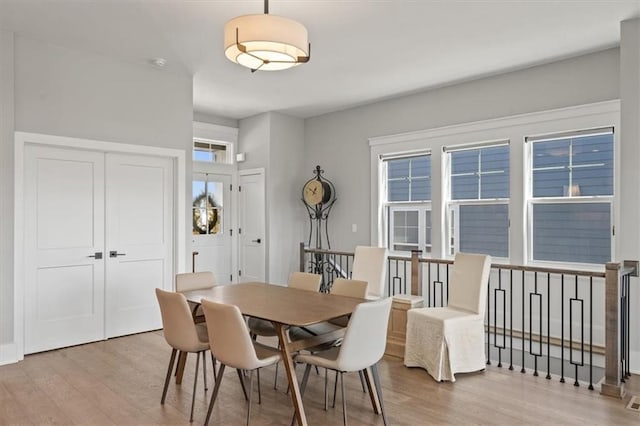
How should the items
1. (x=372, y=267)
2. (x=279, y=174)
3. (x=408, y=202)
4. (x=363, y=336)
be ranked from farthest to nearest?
(x=279, y=174)
(x=408, y=202)
(x=372, y=267)
(x=363, y=336)

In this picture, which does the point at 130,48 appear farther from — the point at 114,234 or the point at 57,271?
the point at 57,271

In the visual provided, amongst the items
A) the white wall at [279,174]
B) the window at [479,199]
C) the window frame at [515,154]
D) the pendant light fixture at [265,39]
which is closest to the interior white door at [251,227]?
the white wall at [279,174]

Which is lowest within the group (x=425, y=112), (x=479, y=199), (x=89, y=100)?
(x=479, y=199)

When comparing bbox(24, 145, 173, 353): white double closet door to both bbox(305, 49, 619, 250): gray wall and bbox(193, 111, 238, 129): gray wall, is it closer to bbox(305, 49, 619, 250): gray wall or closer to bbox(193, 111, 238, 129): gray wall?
bbox(193, 111, 238, 129): gray wall

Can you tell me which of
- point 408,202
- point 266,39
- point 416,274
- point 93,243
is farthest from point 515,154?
point 93,243

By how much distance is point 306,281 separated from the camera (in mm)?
3900

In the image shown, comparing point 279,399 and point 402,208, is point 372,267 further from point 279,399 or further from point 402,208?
point 402,208

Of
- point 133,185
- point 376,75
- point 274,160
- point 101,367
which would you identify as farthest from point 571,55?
point 101,367

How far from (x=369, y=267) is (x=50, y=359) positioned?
3.10 m

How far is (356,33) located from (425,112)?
2.16 m

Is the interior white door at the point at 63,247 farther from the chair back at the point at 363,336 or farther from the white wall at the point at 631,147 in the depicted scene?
the white wall at the point at 631,147

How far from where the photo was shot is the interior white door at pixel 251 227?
7.05m

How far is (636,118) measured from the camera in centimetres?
371

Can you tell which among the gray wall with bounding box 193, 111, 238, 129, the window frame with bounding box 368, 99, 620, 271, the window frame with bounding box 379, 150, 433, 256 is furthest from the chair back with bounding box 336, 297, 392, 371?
the gray wall with bounding box 193, 111, 238, 129
